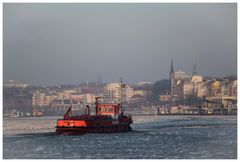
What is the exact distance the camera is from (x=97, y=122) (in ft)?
66.4

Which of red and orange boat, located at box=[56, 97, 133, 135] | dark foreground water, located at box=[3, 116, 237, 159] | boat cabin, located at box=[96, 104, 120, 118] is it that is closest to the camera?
dark foreground water, located at box=[3, 116, 237, 159]

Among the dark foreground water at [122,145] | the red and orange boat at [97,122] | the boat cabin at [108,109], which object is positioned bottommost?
the dark foreground water at [122,145]

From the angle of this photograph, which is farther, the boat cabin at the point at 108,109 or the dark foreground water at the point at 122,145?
the boat cabin at the point at 108,109

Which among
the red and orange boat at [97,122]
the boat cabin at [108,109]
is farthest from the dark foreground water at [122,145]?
the boat cabin at [108,109]

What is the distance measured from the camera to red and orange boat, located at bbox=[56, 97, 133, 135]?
→ 19.7m

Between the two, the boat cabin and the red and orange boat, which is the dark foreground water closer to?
the red and orange boat

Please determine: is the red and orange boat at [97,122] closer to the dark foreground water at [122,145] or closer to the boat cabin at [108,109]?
the boat cabin at [108,109]

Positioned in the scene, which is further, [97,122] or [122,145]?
[97,122]

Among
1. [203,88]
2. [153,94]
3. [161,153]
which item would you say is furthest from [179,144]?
[203,88]

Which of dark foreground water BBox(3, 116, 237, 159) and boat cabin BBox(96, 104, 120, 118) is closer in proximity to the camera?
dark foreground water BBox(3, 116, 237, 159)

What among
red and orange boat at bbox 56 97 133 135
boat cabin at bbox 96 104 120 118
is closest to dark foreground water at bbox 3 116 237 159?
red and orange boat at bbox 56 97 133 135

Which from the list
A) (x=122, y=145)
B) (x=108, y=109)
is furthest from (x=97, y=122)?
(x=122, y=145)

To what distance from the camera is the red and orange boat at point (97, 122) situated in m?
19.7

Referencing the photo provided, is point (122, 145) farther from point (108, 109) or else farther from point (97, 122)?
point (108, 109)
